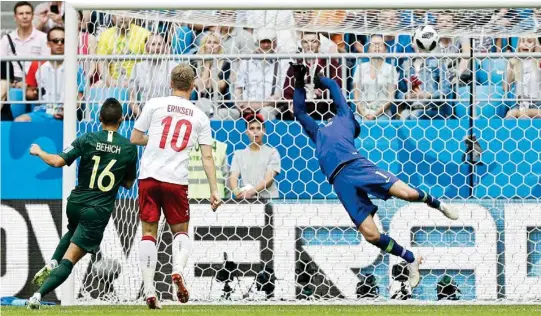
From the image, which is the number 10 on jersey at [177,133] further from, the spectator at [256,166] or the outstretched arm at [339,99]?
the spectator at [256,166]

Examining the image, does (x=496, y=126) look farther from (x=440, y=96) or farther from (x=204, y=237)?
(x=204, y=237)

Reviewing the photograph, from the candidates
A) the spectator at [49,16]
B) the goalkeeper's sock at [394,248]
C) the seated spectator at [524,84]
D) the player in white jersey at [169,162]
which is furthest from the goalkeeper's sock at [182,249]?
the spectator at [49,16]

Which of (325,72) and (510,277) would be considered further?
(325,72)

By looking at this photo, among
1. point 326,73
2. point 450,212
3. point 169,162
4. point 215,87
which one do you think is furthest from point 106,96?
point 450,212

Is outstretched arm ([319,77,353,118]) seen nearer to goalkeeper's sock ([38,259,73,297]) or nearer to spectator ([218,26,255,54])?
spectator ([218,26,255,54])

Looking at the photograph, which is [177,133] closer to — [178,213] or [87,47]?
[178,213]

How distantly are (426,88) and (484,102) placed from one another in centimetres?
54

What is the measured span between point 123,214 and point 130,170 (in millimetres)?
1521

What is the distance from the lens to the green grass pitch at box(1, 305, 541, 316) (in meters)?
7.72

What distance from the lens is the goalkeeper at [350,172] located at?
28.3 feet

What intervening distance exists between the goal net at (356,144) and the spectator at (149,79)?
0.02 meters

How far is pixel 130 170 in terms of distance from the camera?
8.44 m

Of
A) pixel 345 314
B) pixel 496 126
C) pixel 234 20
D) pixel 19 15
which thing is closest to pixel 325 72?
pixel 234 20

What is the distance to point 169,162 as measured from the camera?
793cm
